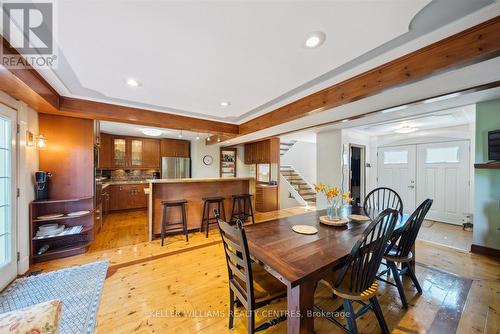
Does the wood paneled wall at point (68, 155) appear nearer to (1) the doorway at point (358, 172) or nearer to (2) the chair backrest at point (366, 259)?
(2) the chair backrest at point (366, 259)

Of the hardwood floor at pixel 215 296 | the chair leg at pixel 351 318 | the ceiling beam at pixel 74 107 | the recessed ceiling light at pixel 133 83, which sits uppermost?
the recessed ceiling light at pixel 133 83

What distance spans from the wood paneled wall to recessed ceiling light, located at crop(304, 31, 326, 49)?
3509 mm

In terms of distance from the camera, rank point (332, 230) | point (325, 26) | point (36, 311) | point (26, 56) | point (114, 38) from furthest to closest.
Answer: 1. point (332, 230)
2. point (26, 56)
3. point (114, 38)
4. point (325, 26)
5. point (36, 311)

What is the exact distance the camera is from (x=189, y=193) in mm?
3861

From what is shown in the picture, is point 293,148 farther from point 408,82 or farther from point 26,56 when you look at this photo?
point 26,56

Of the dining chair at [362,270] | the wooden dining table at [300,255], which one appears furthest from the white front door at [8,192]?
the dining chair at [362,270]

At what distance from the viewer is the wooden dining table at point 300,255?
3.75 feet

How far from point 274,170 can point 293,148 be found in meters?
2.23

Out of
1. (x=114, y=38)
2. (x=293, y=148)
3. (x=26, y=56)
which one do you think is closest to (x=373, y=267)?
(x=114, y=38)

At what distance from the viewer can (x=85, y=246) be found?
2936 millimetres

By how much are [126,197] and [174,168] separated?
1.62 m

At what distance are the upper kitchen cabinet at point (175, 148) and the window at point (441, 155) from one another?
709cm

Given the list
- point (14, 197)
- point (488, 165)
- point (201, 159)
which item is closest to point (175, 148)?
point (201, 159)

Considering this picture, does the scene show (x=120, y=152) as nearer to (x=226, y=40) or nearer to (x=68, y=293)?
(x=68, y=293)
